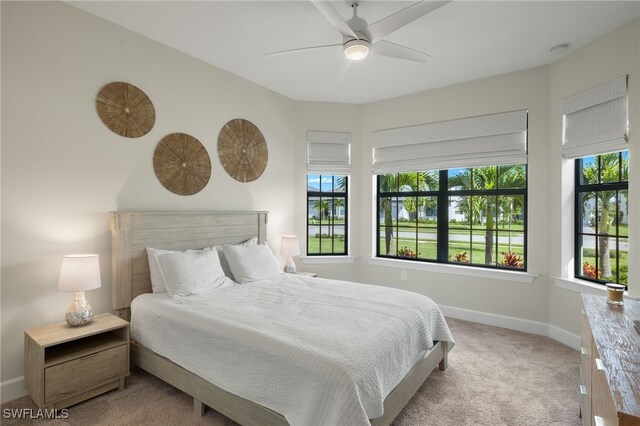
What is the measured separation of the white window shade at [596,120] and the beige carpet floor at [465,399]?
6.41 feet

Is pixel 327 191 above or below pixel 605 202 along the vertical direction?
above

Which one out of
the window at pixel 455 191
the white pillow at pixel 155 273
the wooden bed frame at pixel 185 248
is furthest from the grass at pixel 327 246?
the white pillow at pixel 155 273

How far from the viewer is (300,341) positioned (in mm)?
1789

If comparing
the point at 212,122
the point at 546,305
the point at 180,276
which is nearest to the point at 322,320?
the point at 180,276

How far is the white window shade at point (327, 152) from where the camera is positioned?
4.61m

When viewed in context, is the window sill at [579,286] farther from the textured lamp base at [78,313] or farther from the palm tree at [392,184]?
the textured lamp base at [78,313]

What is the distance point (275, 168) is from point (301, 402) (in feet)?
10.5

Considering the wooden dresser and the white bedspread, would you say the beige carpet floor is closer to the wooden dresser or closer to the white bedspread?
Result: the white bedspread

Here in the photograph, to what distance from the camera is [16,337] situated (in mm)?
2271

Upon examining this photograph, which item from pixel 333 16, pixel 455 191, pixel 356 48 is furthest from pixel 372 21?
pixel 455 191

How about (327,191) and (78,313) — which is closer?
(78,313)

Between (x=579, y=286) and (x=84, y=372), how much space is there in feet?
13.9

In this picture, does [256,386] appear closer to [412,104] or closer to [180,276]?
[180,276]

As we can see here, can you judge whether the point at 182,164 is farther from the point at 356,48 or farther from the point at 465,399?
the point at 465,399
